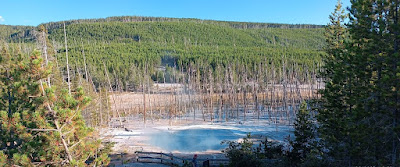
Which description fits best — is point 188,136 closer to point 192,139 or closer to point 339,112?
point 192,139

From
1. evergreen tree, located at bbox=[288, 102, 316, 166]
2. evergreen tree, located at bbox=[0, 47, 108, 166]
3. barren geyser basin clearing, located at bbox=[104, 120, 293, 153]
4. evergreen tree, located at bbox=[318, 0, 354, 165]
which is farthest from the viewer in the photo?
barren geyser basin clearing, located at bbox=[104, 120, 293, 153]

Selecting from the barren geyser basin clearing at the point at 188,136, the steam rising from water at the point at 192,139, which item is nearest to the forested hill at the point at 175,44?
the barren geyser basin clearing at the point at 188,136

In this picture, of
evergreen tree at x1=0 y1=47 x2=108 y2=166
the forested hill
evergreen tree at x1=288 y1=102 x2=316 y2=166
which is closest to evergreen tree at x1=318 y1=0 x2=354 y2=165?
evergreen tree at x1=288 y1=102 x2=316 y2=166

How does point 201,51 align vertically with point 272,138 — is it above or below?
above

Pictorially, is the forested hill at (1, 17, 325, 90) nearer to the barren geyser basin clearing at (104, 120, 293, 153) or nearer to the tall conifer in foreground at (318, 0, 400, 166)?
the barren geyser basin clearing at (104, 120, 293, 153)

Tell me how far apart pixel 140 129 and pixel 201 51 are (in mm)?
67961

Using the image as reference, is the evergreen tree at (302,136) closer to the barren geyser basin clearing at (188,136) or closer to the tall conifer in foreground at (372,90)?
the tall conifer in foreground at (372,90)

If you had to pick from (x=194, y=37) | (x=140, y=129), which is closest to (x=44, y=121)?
(x=140, y=129)

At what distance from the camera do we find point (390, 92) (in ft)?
33.9

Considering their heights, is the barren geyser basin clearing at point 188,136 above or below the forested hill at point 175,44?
below

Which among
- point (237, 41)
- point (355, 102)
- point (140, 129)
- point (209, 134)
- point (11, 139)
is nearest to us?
point (11, 139)

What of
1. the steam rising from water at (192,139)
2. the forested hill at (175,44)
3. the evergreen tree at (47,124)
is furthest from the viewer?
the forested hill at (175,44)

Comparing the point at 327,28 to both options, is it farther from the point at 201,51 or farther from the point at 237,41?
the point at 237,41

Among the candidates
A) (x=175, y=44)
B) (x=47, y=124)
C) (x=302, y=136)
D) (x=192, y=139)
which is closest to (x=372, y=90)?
(x=302, y=136)
